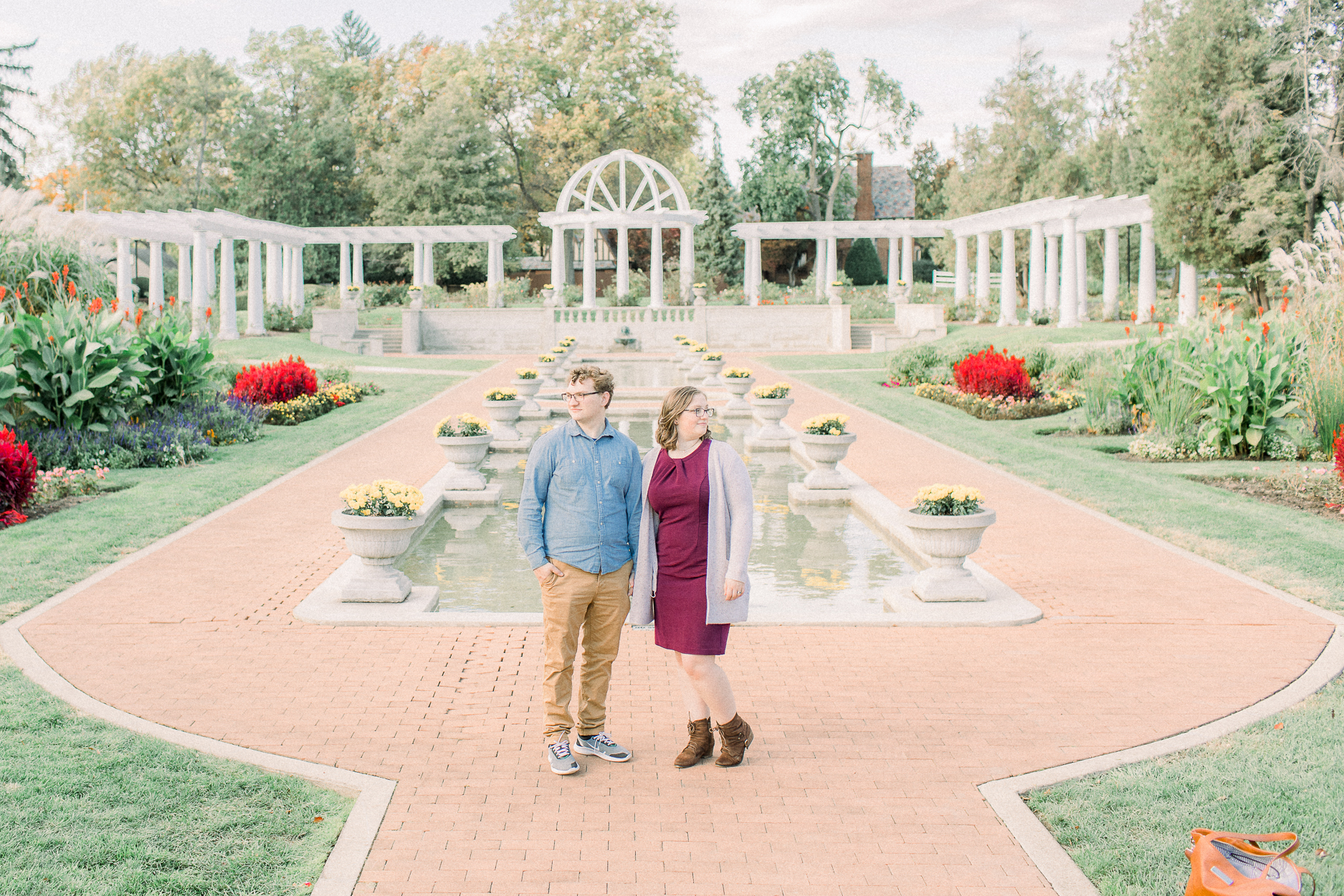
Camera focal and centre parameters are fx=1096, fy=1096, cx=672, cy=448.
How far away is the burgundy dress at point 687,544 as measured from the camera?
4625mm

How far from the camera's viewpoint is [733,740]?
4832 mm

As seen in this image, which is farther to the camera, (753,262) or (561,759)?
(753,262)

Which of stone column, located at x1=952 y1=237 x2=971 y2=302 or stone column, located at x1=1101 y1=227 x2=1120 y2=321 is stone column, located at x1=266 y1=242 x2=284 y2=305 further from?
stone column, located at x1=1101 y1=227 x2=1120 y2=321

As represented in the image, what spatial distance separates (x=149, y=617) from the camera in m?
7.18

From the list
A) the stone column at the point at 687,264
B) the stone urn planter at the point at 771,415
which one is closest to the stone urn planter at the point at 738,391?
the stone urn planter at the point at 771,415

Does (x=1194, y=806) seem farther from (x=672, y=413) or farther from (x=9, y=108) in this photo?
(x=9, y=108)

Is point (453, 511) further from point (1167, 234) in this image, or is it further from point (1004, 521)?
point (1167, 234)

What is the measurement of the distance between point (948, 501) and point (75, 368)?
427 inches

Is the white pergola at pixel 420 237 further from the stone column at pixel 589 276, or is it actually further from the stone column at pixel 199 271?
the stone column at pixel 199 271

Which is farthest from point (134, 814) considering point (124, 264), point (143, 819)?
point (124, 264)

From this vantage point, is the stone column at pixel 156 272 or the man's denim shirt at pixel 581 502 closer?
the man's denim shirt at pixel 581 502

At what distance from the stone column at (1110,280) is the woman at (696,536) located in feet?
115

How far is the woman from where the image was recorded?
460 centimetres

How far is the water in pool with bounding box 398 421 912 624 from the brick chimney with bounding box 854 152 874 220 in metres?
52.9
